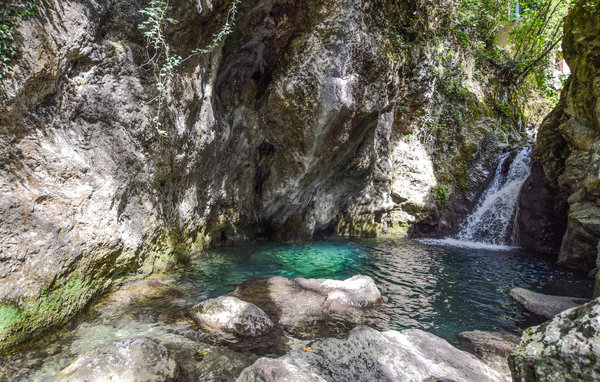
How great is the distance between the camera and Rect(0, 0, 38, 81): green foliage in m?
2.86

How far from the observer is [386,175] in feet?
39.1

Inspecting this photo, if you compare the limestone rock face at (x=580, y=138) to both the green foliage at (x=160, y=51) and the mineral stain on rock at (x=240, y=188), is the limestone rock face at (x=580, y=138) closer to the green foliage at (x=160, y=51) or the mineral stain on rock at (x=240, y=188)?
the mineral stain on rock at (x=240, y=188)

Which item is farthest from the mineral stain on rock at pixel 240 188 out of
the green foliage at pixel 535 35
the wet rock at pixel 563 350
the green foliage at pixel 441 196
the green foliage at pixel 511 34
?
the green foliage at pixel 535 35

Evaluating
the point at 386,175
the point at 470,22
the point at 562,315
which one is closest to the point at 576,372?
the point at 562,315

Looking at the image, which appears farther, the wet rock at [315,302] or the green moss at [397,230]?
the green moss at [397,230]

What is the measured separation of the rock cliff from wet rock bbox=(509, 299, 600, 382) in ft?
13.5

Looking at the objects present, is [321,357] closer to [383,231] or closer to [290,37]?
[290,37]

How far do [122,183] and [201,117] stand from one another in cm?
223

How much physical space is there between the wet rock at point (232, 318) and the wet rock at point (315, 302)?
390mm

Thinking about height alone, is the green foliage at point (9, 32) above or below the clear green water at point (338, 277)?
above

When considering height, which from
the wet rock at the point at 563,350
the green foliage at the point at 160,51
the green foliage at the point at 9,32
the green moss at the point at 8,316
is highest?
the green foliage at the point at 160,51

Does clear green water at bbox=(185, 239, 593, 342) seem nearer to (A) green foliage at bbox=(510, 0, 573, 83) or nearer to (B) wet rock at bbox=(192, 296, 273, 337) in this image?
(B) wet rock at bbox=(192, 296, 273, 337)

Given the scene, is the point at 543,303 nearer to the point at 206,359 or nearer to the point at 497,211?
the point at 206,359

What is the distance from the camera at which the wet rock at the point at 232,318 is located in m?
3.52
